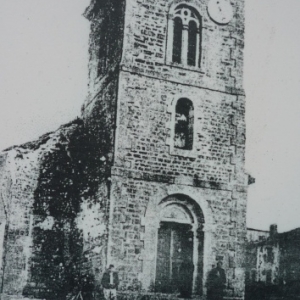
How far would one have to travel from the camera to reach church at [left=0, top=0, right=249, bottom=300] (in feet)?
54.9

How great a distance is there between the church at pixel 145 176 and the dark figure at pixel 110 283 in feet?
0.70

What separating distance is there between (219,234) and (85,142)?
5506mm

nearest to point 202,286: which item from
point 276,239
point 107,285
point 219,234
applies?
point 219,234

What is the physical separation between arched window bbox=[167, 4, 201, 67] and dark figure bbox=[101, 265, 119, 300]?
7179mm

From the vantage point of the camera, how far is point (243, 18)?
19.6 metres

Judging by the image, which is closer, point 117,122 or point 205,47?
point 117,122

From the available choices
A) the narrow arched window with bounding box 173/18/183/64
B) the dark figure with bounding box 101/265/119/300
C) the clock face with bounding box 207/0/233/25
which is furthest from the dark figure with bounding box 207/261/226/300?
the clock face with bounding box 207/0/233/25

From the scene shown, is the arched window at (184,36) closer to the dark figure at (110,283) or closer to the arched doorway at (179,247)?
the arched doorway at (179,247)

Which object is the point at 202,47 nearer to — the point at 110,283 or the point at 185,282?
the point at 185,282

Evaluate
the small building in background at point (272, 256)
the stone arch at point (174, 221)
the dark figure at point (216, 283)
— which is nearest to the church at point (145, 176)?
the stone arch at point (174, 221)

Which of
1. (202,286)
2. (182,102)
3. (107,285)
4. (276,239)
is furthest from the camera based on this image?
(276,239)

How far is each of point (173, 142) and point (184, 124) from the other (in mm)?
873

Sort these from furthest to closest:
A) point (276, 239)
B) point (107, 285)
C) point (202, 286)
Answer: point (276, 239) < point (202, 286) < point (107, 285)

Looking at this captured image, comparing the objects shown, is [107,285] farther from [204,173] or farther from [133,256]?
[204,173]
